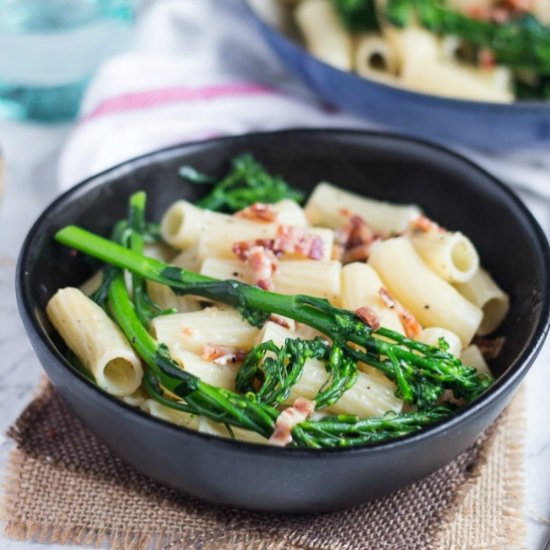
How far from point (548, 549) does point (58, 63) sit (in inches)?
84.4

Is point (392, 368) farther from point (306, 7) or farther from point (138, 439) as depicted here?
point (306, 7)

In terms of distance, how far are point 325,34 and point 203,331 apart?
146 centimetres

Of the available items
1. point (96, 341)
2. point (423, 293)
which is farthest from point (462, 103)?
point (96, 341)

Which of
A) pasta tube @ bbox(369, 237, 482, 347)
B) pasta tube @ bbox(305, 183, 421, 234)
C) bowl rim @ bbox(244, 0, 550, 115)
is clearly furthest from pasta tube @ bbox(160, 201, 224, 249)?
bowl rim @ bbox(244, 0, 550, 115)

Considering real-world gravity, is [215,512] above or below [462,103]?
below

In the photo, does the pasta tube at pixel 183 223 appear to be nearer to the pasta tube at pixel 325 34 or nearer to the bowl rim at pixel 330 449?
the bowl rim at pixel 330 449

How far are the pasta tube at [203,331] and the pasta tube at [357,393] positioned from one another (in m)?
0.10

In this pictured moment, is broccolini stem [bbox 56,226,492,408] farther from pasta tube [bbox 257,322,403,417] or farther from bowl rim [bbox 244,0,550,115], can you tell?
bowl rim [bbox 244,0,550,115]

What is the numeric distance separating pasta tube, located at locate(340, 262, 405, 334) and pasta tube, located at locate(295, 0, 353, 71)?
3.57ft

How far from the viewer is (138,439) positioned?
63.8 inches

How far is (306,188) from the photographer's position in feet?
7.83

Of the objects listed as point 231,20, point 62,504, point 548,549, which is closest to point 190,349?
point 62,504

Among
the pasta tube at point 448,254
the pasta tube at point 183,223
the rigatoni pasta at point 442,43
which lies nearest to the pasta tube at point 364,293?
the pasta tube at point 448,254

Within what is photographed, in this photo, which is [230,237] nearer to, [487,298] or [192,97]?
[487,298]
